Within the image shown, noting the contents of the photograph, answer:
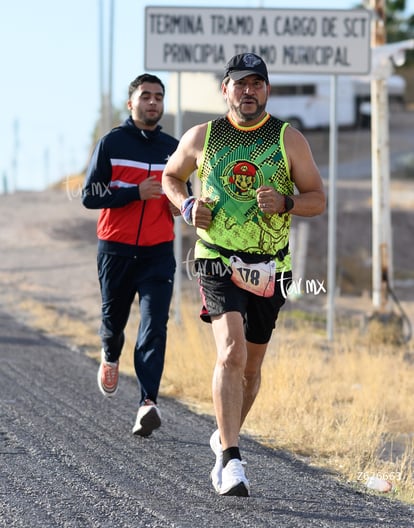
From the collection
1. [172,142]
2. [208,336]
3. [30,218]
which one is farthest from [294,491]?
[30,218]

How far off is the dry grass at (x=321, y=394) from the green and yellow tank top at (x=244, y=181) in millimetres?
1439

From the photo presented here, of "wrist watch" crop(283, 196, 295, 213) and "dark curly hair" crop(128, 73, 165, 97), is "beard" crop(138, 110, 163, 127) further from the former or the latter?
"wrist watch" crop(283, 196, 295, 213)

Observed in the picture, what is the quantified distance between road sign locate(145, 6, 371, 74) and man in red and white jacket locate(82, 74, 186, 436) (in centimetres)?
499

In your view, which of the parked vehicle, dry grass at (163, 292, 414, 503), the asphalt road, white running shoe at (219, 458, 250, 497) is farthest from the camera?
the parked vehicle

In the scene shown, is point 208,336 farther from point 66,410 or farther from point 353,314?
point 353,314

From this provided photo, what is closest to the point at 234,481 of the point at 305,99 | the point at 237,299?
the point at 237,299

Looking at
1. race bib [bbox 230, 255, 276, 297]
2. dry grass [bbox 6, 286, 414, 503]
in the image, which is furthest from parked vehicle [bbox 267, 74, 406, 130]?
race bib [bbox 230, 255, 276, 297]

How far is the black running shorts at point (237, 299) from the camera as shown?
5902 mm

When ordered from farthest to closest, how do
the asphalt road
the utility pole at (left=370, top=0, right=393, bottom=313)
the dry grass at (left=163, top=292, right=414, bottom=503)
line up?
the utility pole at (left=370, top=0, right=393, bottom=313), the dry grass at (left=163, top=292, right=414, bottom=503), the asphalt road

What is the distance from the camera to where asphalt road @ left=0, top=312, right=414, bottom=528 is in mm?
5195

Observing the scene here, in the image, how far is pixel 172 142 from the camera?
7660mm

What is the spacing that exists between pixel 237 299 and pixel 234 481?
926 mm

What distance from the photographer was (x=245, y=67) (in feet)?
19.3

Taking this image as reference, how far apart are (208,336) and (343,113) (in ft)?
136
